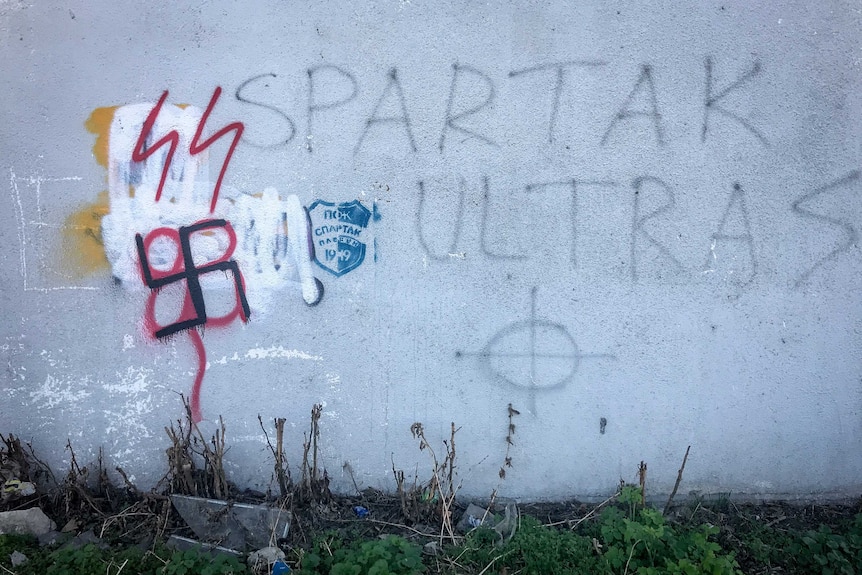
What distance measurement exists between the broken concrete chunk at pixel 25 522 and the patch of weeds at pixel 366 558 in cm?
127

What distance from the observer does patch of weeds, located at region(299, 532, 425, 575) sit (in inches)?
101

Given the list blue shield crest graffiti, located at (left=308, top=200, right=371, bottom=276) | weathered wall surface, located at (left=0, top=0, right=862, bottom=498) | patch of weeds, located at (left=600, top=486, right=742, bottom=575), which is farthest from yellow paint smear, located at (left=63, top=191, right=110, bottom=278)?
patch of weeds, located at (left=600, top=486, right=742, bottom=575)

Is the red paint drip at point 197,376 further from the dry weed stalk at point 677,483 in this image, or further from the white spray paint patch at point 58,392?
the dry weed stalk at point 677,483

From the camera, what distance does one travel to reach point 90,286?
3.16 m

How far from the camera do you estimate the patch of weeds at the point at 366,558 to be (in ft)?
8.42

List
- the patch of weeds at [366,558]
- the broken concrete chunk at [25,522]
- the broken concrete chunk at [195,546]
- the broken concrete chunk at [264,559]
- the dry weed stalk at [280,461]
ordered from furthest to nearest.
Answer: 1. the dry weed stalk at [280,461]
2. the broken concrete chunk at [25,522]
3. the broken concrete chunk at [195,546]
4. the broken concrete chunk at [264,559]
5. the patch of weeds at [366,558]

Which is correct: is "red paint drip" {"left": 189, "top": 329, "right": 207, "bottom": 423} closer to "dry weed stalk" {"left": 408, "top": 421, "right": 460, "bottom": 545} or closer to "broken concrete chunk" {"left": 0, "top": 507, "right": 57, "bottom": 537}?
"broken concrete chunk" {"left": 0, "top": 507, "right": 57, "bottom": 537}

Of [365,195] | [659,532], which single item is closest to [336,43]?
[365,195]

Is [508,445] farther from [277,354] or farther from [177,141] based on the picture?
[177,141]

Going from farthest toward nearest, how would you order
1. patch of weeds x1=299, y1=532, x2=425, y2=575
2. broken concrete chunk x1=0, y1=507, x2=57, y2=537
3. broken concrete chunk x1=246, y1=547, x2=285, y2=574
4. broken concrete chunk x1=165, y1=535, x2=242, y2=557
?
broken concrete chunk x1=0, y1=507, x2=57, y2=537, broken concrete chunk x1=165, y1=535, x2=242, y2=557, broken concrete chunk x1=246, y1=547, x2=285, y2=574, patch of weeds x1=299, y1=532, x2=425, y2=575

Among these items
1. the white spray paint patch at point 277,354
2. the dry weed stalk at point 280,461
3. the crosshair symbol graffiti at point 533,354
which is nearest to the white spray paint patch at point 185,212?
the white spray paint patch at point 277,354

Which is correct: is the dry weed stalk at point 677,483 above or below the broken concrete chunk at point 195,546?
above

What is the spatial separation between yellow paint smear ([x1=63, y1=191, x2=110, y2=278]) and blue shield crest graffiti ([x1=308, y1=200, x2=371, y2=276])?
100 centimetres

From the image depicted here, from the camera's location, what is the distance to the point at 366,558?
104 inches
